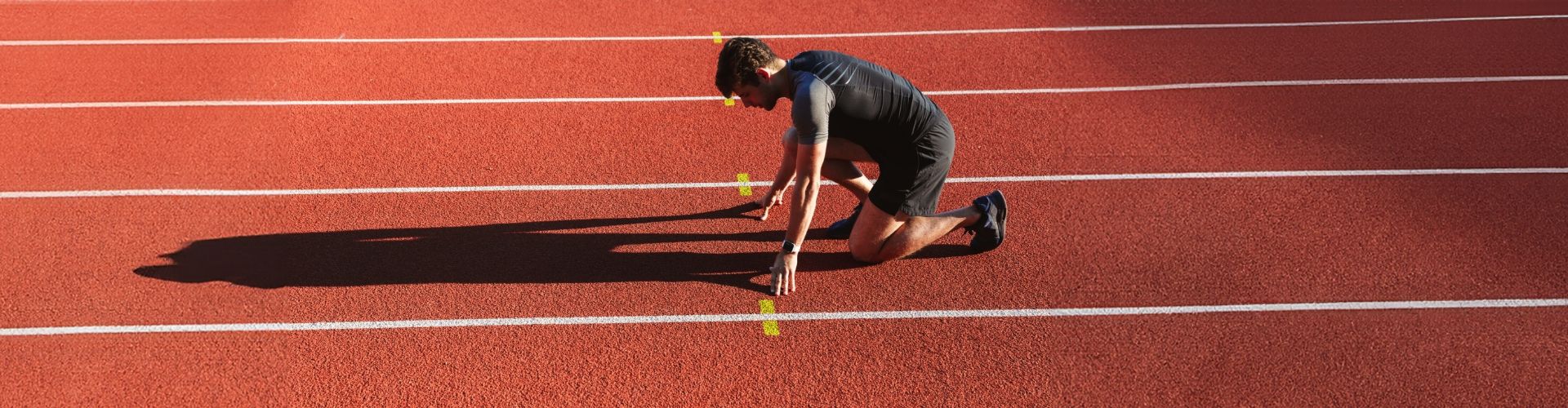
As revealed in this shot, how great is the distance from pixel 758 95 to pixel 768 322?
106cm

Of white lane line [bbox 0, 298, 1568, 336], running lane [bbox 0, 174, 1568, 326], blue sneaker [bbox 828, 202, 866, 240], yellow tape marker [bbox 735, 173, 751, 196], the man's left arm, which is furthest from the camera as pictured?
yellow tape marker [bbox 735, 173, 751, 196]

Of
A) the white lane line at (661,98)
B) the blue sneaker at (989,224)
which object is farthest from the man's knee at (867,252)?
the white lane line at (661,98)

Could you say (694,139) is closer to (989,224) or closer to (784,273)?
(784,273)

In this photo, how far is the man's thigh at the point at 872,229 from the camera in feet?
16.3

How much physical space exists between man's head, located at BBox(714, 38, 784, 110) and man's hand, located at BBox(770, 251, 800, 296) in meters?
0.85

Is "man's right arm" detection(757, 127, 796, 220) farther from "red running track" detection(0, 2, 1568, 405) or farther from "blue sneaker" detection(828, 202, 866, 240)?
"blue sneaker" detection(828, 202, 866, 240)

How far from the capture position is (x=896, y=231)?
5.02 meters

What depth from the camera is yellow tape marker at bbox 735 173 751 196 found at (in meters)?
5.97

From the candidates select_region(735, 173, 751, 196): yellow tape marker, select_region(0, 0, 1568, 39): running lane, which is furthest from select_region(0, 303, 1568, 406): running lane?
select_region(0, 0, 1568, 39): running lane

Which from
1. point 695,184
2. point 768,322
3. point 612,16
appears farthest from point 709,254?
point 612,16

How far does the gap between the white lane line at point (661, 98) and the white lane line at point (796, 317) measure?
2617 mm

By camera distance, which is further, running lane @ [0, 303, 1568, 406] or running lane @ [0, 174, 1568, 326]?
running lane @ [0, 174, 1568, 326]

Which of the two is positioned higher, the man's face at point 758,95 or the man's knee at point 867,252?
the man's face at point 758,95

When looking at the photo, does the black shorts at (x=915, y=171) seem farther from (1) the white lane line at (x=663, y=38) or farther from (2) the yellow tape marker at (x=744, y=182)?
(1) the white lane line at (x=663, y=38)
